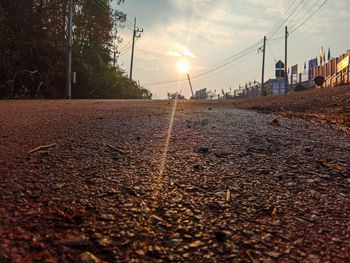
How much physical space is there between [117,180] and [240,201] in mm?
592

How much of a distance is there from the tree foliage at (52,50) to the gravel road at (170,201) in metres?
10.3

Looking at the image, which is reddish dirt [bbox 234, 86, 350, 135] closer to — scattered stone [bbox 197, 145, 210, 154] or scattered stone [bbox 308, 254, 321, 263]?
scattered stone [bbox 197, 145, 210, 154]

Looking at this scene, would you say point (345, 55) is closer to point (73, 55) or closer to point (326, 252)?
point (73, 55)

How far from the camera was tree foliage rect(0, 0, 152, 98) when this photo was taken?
1119 centimetres

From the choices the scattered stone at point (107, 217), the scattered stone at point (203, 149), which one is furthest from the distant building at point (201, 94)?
the scattered stone at point (107, 217)

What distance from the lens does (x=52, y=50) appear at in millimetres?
13406

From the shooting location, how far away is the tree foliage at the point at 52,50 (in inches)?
441

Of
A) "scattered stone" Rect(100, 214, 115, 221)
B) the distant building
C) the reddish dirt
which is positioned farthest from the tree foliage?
the distant building

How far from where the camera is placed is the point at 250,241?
0.90 metres

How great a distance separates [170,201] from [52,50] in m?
14.3

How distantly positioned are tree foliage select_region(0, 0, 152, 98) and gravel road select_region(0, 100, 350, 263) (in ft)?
33.8

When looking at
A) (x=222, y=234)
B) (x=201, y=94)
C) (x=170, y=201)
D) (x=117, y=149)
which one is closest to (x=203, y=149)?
(x=117, y=149)

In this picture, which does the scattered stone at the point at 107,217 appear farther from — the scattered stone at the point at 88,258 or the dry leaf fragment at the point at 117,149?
the dry leaf fragment at the point at 117,149

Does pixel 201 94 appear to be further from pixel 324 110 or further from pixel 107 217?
pixel 107 217
